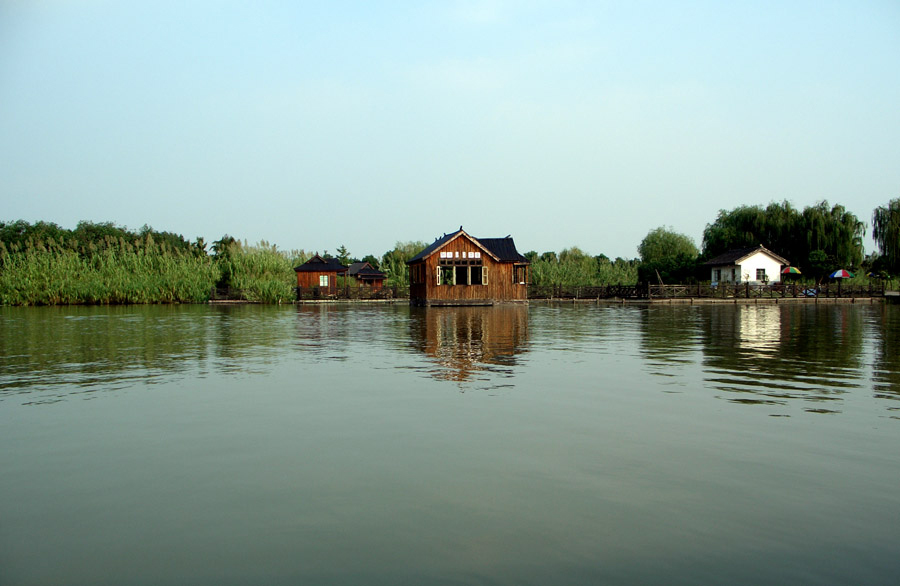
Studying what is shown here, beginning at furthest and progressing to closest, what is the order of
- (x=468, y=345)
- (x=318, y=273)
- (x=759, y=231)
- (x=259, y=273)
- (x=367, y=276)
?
(x=367, y=276), (x=759, y=231), (x=318, y=273), (x=259, y=273), (x=468, y=345)

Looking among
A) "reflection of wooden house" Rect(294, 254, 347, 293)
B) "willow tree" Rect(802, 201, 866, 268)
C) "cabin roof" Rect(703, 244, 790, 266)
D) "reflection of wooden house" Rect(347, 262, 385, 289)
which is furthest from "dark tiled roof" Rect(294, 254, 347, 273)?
"willow tree" Rect(802, 201, 866, 268)

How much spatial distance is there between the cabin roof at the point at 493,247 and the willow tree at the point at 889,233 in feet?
107

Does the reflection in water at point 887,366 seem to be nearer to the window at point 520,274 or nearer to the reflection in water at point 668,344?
the reflection in water at point 668,344

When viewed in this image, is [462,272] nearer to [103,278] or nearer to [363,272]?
[103,278]

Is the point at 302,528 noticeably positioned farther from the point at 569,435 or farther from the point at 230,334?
the point at 230,334

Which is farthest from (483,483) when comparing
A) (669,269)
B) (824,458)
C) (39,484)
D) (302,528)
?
(669,269)

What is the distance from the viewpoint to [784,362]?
1506 cm

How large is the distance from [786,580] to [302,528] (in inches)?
131

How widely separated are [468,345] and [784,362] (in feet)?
26.4

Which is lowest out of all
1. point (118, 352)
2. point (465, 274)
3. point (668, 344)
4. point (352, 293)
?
point (668, 344)

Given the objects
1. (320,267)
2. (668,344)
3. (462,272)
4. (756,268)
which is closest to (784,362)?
(668,344)

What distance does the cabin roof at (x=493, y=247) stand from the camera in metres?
47.6

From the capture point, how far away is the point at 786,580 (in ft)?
14.1

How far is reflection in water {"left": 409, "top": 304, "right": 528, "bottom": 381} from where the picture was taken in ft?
46.3
